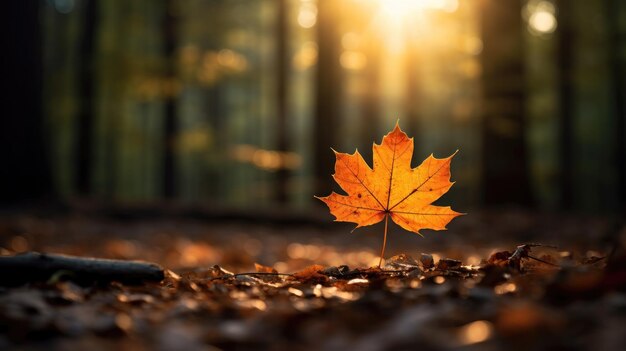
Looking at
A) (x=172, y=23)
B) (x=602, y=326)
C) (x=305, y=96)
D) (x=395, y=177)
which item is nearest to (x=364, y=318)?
(x=602, y=326)

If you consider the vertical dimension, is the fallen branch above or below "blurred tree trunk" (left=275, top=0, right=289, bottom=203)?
below

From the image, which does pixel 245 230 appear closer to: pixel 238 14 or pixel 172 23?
pixel 172 23

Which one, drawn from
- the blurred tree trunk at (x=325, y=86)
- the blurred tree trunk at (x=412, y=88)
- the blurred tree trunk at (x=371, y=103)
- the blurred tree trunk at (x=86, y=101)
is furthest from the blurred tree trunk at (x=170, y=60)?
the blurred tree trunk at (x=412, y=88)

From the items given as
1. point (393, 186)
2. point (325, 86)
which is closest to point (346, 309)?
point (393, 186)

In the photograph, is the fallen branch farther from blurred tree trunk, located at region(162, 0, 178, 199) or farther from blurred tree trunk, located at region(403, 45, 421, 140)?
blurred tree trunk, located at region(403, 45, 421, 140)

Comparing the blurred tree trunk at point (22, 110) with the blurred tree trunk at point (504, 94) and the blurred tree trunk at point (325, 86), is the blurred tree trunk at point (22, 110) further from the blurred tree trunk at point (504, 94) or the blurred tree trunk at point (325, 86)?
the blurred tree trunk at point (504, 94)

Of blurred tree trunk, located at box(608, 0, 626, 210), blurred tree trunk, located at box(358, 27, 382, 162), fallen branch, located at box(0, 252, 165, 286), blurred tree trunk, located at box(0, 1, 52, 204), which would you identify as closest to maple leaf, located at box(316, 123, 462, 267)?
fallen branch, located at box(0, 252, 165, 286)
